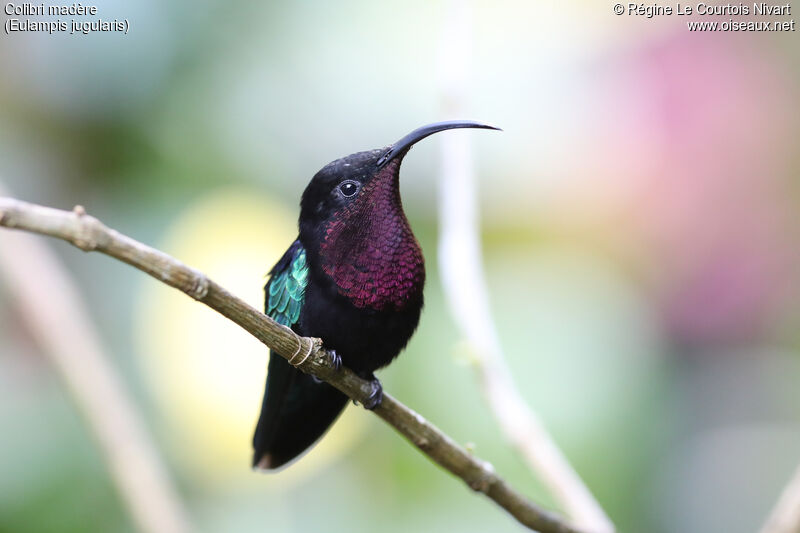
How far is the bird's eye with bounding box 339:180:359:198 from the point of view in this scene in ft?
5.06

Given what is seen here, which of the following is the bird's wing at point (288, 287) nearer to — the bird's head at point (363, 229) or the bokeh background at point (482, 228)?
the bird's head at point (363, 229)

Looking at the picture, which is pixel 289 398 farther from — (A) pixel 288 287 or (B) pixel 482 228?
(B) pixel 482 228

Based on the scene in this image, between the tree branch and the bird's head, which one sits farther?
the bird's head

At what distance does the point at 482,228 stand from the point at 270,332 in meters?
2.09

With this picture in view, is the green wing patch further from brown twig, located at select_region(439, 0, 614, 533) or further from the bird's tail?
brown twig, located at select_region(439, 0, 614, 533)

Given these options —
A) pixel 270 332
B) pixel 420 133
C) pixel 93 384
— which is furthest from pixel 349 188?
pixel 93 384

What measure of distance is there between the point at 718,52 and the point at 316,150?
156 cm

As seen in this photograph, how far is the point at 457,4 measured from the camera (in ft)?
7.68

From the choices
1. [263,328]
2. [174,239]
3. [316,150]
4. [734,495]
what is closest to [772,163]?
[734,495]

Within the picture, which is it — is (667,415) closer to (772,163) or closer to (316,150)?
(772,163)

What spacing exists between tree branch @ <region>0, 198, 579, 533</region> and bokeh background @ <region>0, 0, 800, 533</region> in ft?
3.67

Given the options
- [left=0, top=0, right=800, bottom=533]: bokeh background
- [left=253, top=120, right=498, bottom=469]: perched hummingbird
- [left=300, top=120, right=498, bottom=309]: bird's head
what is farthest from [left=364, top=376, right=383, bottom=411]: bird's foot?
[left=0, top=0, right=800, bottom=533]: bokeh background

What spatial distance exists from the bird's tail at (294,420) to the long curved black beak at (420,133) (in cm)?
51

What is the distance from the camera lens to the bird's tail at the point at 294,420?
1789mm
